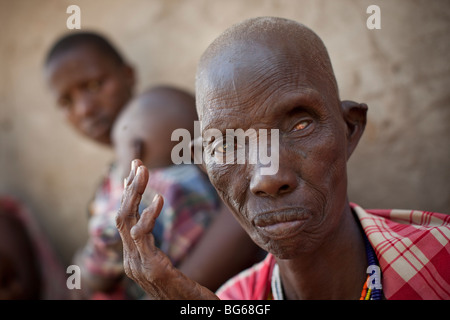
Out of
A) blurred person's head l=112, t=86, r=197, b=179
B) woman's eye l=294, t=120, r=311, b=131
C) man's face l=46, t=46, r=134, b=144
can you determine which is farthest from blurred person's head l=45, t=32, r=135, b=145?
woman's eye l=294, t=120, r=311, b=131

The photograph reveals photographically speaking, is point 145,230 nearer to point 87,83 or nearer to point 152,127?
point 152,127

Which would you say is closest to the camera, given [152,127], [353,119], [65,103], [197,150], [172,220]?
[353,119]

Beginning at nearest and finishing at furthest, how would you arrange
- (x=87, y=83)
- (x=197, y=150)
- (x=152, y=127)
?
(x=197, y=150), (x=152, y=127), (x=87, y=83)

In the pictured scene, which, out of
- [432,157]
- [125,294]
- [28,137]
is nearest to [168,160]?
[125,294]

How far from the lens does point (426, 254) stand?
1471mm

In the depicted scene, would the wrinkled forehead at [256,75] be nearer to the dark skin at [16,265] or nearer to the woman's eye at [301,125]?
the woman's eye at [301,125]

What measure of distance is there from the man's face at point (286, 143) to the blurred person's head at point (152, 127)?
1.17m

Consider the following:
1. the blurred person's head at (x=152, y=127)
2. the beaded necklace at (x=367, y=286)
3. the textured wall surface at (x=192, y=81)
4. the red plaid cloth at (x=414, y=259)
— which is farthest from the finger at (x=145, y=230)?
the textured wall surface at (x=192, y=81)

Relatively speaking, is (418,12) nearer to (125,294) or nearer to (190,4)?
(190,4)

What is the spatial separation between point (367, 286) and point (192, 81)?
2.46 meters

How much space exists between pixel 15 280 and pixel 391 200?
2675 millimetres

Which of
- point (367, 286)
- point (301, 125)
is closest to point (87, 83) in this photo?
point (301, 125)

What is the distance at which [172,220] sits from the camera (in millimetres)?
2473

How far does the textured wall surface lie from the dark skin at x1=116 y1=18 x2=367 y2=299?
4.64ft
